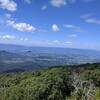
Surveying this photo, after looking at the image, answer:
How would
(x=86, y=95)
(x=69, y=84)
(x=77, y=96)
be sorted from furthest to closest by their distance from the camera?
(x=69, y=84) → (x=77, y=96) → (x=86, y=95)

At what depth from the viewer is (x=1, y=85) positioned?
124 m

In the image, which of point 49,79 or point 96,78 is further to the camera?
point 96,78

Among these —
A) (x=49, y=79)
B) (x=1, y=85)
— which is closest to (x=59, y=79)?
(x=49, y=79)

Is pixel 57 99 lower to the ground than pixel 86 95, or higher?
lower

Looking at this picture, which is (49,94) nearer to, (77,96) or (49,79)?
(49,79)

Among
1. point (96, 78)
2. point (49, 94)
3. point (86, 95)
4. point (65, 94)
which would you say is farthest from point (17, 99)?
point (96, 78)

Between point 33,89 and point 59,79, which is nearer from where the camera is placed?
point 33,89

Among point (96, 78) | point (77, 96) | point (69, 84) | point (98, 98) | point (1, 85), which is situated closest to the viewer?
point (77, 96)

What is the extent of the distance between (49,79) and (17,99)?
20.4 meters

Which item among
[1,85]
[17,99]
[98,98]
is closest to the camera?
[98,98]

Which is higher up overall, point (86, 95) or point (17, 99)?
point (86, 95)

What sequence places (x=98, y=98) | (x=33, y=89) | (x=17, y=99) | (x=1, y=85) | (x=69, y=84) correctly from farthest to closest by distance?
1. (x=1, y=85)
2. (x=69, y=84)
3. (x=33, y=89)
4. (x=17, y=99)
5. (x=98, y=98)

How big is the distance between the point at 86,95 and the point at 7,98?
1440 inches

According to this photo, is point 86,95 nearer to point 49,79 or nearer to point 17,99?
point 17,99
